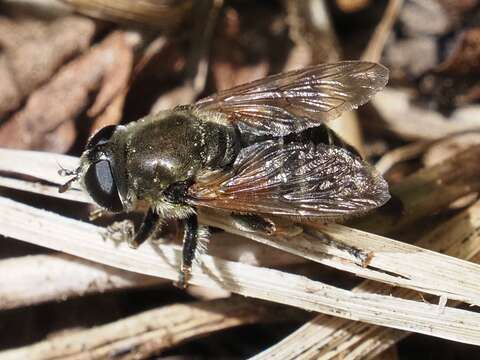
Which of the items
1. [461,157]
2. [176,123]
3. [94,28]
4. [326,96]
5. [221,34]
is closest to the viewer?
[176,123]

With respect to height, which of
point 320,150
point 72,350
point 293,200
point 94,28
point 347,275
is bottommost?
point 72,350

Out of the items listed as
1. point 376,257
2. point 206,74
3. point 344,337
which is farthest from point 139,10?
point 344,337

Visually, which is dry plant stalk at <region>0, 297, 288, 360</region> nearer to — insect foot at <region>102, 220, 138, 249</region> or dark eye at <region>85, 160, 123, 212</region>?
insect foot at <region>102, 220, 138, 249</region>

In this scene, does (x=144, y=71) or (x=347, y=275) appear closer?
(x=347, y=275)

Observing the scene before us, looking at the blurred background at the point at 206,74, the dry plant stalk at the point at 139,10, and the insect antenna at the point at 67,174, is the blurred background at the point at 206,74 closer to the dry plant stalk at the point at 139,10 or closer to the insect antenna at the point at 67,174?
the dry plant stalk at the point at 139,10

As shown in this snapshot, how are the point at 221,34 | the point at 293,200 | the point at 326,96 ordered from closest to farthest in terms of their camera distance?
the point at 293,200 < the point at 326,96 < the point at 221,34

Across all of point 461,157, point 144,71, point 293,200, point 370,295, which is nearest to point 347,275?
point 370,295

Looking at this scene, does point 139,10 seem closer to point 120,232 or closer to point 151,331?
point 120,232

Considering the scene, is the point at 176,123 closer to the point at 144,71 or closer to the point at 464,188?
the point at 144,71

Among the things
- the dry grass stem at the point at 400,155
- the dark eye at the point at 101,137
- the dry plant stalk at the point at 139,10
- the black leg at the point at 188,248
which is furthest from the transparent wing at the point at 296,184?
the dry plant stalk at the point at 139,10

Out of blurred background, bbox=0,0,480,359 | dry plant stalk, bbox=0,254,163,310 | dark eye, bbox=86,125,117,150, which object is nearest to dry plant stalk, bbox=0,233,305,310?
dry plant stalk, bbox=0,254,163,310
